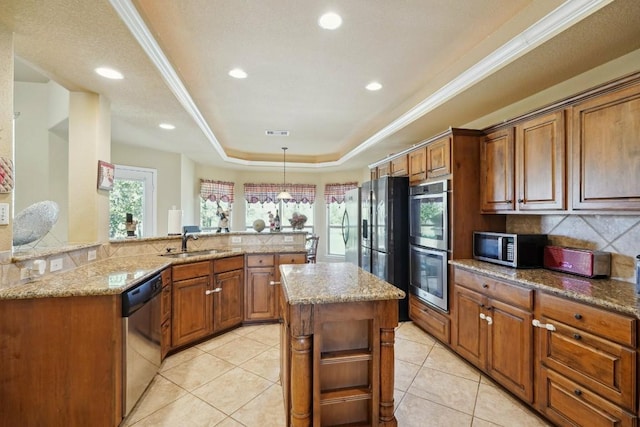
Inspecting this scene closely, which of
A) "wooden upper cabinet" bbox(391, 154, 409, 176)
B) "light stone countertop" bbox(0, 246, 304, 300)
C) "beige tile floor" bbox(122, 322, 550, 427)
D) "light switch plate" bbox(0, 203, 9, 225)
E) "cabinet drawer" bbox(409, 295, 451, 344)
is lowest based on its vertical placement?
"beige tile floor" bbox(122, 322, 550, 427)

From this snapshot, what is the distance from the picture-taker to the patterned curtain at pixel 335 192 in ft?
22.6

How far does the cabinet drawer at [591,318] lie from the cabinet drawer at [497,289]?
0.36 feet

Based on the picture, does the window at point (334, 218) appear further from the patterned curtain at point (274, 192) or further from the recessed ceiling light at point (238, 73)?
the recessed ceiling light at point (238, 73)

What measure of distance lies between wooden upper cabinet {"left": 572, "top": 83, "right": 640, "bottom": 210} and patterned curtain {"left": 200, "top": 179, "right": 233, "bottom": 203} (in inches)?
231

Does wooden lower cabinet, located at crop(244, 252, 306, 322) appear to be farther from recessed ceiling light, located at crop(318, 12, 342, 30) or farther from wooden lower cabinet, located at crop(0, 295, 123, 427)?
recessed ceiling light, located at crop(318, 12, 342, 30)

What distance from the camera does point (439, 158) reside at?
120 inches

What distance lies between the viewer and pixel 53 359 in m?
1.73

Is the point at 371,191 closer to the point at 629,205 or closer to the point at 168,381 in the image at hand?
the point at 629,205

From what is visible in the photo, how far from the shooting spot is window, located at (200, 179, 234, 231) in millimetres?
6121

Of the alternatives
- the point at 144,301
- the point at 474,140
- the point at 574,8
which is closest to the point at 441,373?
the point at 474,140

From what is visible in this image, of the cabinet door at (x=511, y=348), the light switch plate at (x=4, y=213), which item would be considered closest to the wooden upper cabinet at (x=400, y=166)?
the cabinet door at (x=511, y=348)

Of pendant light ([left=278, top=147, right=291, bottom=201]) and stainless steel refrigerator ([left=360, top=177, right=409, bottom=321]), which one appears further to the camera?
pendant light ([left=278, top=147, right=291, bottom=201])

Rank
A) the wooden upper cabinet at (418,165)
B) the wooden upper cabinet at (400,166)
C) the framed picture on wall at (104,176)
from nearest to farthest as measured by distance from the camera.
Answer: the framed picture on wall at (104,176) → the wooden upper cabinet at (418,165) → the wooden upper cabinet at (400,166)

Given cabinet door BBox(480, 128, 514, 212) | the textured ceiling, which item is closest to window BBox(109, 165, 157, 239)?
the textured ceiling
